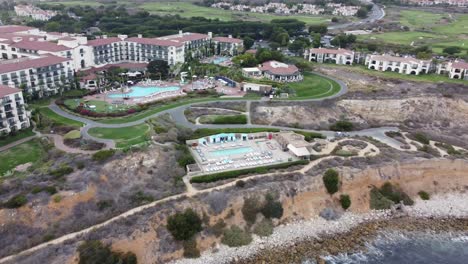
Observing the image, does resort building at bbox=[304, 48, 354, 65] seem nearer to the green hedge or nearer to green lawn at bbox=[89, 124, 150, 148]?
the green hedge

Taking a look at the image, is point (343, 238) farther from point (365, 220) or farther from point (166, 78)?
point (166, 78)

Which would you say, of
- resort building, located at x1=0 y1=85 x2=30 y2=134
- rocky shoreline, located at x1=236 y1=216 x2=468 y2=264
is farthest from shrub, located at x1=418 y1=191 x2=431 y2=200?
resort building, located at x1=0 y1=85 x2=30 y2=134

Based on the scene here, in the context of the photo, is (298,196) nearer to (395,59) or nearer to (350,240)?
(350,240)

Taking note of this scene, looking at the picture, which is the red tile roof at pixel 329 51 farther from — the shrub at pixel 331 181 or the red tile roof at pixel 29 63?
the red tile roof at pixel 29 63

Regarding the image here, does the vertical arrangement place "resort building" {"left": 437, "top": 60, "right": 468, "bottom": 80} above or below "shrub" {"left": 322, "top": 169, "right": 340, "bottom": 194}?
above

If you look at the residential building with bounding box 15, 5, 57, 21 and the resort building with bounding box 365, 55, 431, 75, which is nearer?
the resort building with bounding box 365, 55, 431, 75

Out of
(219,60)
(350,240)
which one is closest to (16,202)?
(350,240)

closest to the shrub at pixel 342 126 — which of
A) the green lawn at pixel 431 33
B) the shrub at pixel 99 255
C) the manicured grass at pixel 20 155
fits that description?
the shrub at pixel 99 255
